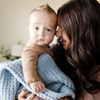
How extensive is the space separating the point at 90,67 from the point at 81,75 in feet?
0.27

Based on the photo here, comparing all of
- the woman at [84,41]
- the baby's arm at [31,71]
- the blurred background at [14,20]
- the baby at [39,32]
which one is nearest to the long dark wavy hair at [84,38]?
the woman at [84,41]

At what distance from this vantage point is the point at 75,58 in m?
0.69

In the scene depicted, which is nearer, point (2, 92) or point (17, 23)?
point (2, 92)

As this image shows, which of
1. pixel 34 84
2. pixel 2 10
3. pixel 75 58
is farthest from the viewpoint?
pixel 2 10

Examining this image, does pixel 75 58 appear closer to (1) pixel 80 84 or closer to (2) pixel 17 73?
(1) pixel 80 84

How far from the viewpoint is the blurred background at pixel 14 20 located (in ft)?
8.54

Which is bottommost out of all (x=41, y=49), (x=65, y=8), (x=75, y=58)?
(x=75, y=58)

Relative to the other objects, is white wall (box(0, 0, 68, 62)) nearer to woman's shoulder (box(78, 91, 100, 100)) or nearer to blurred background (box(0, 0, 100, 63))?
blurred background (box(0, 0, 100, 63))

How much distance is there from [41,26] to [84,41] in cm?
29

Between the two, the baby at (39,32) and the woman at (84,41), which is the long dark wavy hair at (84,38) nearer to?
the woman at (84,41)

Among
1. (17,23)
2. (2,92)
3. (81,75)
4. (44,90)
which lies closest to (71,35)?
(81,75)

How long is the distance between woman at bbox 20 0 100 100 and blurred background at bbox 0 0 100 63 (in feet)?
6.22

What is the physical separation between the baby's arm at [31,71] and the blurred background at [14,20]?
1.95 meters

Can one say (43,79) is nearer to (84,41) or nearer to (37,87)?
(37,87)
